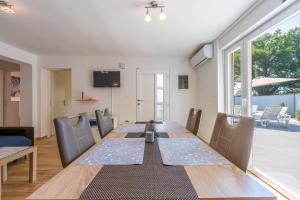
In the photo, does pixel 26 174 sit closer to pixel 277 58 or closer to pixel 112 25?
pixel 112 25

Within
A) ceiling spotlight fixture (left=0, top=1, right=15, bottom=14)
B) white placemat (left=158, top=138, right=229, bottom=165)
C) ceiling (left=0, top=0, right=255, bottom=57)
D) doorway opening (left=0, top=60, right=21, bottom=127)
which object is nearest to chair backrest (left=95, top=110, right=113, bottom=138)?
white placemat (left=158, top=138, right=229, bottom=165)

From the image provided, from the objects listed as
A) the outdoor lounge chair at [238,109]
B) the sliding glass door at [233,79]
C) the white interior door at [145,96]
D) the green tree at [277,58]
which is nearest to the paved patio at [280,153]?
the outdoor lounge chair at [238,109]

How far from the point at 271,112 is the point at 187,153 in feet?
6.99

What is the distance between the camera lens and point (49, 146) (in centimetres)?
531

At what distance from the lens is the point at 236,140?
55.7 inches

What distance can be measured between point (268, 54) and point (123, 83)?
399 cm

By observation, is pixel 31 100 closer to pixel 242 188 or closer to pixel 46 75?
pixel 46 75

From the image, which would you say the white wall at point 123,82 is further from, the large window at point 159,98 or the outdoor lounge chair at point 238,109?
the outdoor lounge chair at point 238,109

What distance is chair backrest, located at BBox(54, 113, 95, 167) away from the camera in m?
1.31

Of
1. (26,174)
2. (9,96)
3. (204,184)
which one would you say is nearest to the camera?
(204,184)

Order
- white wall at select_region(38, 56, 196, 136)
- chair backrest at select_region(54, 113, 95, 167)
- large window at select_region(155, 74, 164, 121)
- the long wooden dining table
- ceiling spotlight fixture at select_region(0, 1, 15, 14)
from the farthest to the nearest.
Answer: large window at select_region(155, 74, 164, 121) → white wall at select_region(38, 56, 196, 136) → ceiling spotlight fixture at select_region(0, 1, 15, 14) → chair backrest at select_region(54, 113, 95, 167) → the long wooden dining table

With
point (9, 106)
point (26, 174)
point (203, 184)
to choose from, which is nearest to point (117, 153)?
point (203, 184)

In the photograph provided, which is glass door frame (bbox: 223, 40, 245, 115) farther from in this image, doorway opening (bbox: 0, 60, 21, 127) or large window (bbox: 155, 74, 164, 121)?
doorway opening (bbox: 0, 60, 21, 127)

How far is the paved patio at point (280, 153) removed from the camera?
8.21 feet
